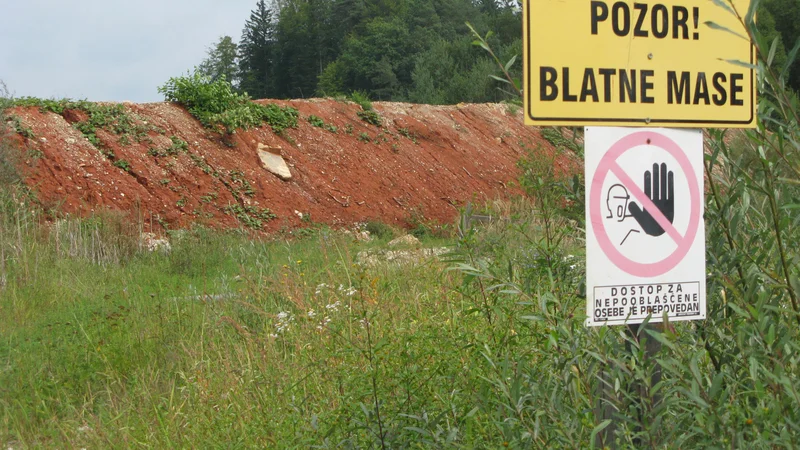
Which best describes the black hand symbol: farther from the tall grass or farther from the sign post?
the tall grass

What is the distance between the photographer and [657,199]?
2.21 meters

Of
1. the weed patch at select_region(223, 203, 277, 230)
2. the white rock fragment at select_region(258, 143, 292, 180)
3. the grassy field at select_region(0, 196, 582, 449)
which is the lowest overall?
the grassy field at select_region(0, 196, 582, 449)

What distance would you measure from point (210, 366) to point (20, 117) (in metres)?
11.7

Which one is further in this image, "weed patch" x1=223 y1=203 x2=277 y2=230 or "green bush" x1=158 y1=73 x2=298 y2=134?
"green bush" x1=158 y1=73 x2=298 y2=134

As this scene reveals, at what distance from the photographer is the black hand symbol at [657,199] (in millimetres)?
2201

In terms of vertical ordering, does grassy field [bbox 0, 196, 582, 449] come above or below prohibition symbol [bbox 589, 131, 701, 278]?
below

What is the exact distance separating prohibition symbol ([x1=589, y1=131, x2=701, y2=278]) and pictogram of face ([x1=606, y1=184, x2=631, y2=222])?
2cm

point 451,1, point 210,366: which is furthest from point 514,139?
point 451,1

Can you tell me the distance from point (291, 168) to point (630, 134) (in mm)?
16127

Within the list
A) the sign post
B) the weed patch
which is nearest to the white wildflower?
the sign post

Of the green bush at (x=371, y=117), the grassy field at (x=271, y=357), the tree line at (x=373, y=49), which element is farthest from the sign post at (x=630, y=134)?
the tree line at (x=373, y=49)

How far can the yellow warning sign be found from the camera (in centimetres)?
220

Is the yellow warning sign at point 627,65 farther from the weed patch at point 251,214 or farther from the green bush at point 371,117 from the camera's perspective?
A: the green bush at point 371,117

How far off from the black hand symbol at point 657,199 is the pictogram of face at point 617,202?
0.02 meters
